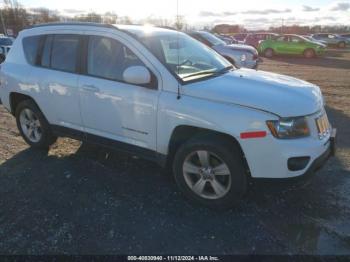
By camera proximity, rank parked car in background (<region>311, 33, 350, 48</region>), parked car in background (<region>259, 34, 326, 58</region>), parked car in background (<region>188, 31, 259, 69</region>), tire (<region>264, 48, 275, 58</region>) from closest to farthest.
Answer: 1. parked car in background (<region>188, 31, 259, 69</region>)
2. parked car in background (<region>259, 34, 326, 58</region>)
3. tire (<region>264, 48, 275, 58</region>)
4. parked car in background (<region>311, 33, 350, 48</region>)

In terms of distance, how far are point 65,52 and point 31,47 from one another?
0.78 metres

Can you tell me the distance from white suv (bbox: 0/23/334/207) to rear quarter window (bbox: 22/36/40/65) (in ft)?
0.05

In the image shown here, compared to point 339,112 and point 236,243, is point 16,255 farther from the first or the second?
point 339,112

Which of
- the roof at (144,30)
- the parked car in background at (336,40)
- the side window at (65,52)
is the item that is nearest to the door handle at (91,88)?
the side window at (65,52)

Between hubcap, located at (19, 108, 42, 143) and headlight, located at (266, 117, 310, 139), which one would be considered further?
hubcap, located at (19, 108, 42, 143)

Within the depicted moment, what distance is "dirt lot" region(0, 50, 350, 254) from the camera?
10.1ft

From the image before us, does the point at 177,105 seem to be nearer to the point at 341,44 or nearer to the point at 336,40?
the point at 341,44

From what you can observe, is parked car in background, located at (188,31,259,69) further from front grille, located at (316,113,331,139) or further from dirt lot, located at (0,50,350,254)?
front grille, located at (316,113,331,139)

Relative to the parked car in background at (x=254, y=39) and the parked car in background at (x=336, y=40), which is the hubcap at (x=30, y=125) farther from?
the parked car in background at (x=336, y=40)

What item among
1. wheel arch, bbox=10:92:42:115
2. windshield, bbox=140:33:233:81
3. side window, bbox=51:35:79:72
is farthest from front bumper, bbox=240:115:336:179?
wheel arch, bbox=10:92:42:115

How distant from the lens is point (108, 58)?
409cm

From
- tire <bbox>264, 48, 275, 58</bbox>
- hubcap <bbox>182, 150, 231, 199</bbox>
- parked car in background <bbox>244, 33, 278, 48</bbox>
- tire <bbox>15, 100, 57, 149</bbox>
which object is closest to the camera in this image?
hubcap <bbox>182, 150, 231, 199</bbox>

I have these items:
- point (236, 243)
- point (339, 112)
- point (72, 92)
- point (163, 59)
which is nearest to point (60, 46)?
point (72, 92)

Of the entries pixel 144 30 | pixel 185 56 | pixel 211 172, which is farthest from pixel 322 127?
pixel 144 30
